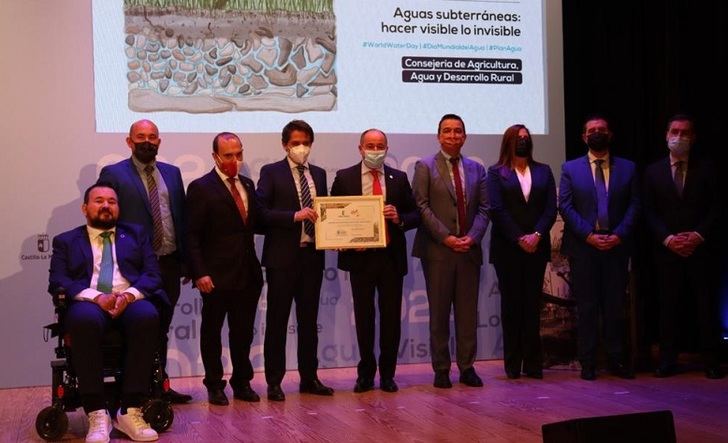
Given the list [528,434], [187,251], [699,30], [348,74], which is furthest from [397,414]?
[699,30]

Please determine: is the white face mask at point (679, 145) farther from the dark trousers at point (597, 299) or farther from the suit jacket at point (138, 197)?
the suit jacket at point (138, 197)

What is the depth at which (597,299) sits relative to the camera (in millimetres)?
5719

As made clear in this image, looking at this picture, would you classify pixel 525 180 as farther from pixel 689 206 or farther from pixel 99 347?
pixel 99 347

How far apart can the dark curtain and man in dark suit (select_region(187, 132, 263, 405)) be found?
3.08 metres

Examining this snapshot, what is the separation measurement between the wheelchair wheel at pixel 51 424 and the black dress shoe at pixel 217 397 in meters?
0.99

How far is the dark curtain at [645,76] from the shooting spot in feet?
21.5

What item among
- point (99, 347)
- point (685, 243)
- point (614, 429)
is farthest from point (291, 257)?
point (614, 429)

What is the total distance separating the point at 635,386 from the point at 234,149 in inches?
104

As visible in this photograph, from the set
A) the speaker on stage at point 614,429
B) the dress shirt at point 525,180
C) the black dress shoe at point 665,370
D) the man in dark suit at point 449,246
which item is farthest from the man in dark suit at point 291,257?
the speaker on stage at point 614,429

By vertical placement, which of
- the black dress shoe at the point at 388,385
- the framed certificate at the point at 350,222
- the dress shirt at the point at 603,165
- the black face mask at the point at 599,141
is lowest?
the black dress shoe at the point at 388,385

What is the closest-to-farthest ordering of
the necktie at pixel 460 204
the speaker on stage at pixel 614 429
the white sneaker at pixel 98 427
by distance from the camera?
the speaker on stage at pixel 614 429 < the white sneaker at pixel 98 427 < the necktie at pixel 460 204

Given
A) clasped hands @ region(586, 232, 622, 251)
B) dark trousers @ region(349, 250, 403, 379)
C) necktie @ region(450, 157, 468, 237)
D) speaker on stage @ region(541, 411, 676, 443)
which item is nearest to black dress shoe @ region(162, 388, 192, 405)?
dark trousers @ region(349, 250, 403, 379)

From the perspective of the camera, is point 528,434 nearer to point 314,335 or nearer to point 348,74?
point 314,335

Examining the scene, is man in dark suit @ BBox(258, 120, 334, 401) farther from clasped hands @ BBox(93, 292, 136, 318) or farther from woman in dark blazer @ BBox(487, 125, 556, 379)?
woman in dark blazer @ BBox(487, 125, 556, 379)
